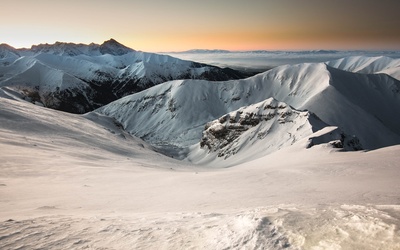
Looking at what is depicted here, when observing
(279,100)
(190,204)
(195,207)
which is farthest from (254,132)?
(279,100)

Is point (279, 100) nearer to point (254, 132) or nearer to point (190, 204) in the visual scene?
point (254, 132)

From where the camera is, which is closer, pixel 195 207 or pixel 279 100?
pixel 195 207

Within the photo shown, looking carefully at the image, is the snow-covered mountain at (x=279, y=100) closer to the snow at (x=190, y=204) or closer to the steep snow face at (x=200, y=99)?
the steep snow face at (x=200, y=99)

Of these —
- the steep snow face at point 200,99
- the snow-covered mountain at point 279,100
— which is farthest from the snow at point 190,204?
the steep snow face at point 200,99

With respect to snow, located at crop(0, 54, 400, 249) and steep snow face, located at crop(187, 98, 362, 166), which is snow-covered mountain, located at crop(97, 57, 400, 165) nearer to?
steep snow face, located at crop(187, 98, 362, 166)

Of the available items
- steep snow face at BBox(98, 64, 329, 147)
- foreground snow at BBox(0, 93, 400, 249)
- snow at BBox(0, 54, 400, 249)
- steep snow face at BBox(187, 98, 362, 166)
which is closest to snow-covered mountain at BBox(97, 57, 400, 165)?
steep snow face at BBox(98, 64, 329, 147)

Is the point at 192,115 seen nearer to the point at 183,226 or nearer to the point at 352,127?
the point at 352,127
